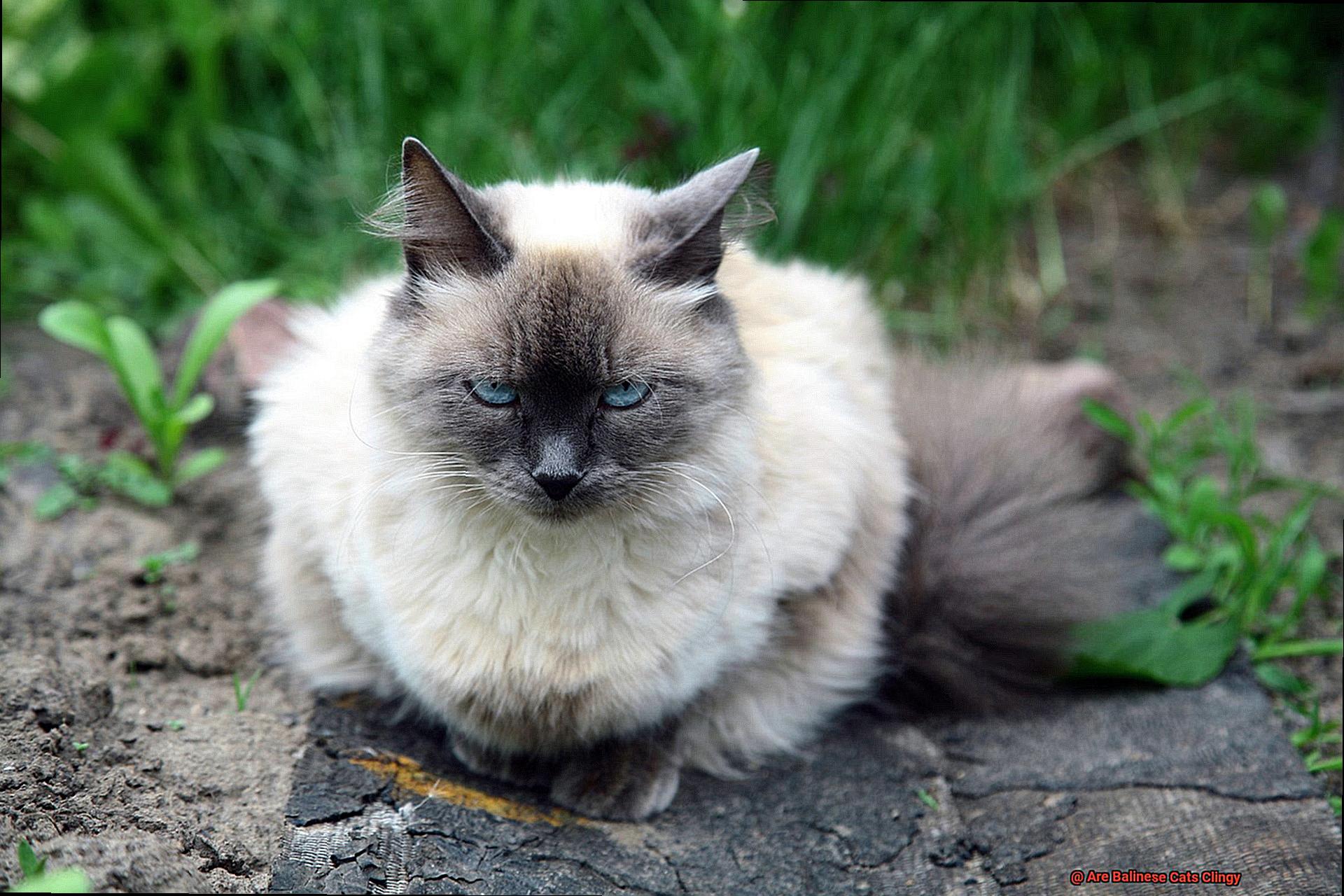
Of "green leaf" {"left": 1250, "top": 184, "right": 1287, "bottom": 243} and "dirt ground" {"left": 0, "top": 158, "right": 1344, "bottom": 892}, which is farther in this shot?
"green leaf" {"left": 1250, "top": 184, "right": 1287, "bottom": 243}

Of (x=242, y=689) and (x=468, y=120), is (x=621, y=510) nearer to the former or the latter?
(x=242, y=689)

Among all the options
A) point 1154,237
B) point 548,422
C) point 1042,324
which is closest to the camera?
point 548,422

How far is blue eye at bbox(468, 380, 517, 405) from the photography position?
67.2 inches

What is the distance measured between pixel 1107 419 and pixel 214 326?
2124 mm

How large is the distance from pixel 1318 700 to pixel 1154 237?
2.26 meters

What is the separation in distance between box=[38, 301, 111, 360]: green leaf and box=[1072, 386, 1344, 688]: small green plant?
2.25 meters

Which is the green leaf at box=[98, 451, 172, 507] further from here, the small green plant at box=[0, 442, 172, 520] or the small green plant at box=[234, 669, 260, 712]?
the small green plant at box=[234, 669, 260, 712]

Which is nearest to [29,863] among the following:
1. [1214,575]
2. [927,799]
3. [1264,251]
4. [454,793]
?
[454,793]

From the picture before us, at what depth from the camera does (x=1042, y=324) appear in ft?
12.4

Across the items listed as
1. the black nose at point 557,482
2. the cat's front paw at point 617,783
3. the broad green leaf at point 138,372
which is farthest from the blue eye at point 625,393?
the broad green leaf at point 138,372

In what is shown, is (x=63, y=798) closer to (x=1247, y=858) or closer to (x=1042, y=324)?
(x=1247, y=858)

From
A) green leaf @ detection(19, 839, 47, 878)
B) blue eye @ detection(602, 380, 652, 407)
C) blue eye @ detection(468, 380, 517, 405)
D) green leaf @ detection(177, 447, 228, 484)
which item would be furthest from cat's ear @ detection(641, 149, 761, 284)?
green leaf @ detection(177, 447, 228, 484)

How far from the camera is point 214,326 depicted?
252cm

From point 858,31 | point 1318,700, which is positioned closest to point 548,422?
point 1318,700
